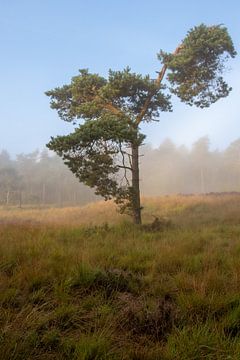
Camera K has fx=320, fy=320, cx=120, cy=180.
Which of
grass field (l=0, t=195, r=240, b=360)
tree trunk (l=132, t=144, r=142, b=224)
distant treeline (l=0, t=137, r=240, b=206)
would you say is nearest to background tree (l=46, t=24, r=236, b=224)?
tree trunk (l=132, t=144, r=142, b=224)

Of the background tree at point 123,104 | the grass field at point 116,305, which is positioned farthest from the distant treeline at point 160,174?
the grass field at point 116,305

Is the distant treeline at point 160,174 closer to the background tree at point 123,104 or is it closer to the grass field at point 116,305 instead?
the background tree at point 123,104

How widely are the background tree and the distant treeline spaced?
183 ft

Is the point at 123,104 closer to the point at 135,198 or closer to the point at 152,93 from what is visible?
the point at 152,93

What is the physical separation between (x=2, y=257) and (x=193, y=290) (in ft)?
11.6

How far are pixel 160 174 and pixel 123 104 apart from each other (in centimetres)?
8442

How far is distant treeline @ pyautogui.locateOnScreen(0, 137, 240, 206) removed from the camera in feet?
267

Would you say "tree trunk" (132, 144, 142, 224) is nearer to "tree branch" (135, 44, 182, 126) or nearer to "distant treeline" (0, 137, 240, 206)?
"tree branch" (135, 44, 182, 126)

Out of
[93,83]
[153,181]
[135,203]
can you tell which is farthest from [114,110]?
[153,181]

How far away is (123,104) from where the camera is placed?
53.8 ft

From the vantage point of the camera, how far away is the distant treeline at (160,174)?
267ft

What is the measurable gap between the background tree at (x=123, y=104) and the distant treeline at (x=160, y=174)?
5582 centimetres

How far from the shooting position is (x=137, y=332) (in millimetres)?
3807

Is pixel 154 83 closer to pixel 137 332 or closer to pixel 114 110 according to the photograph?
pixel 114 110
